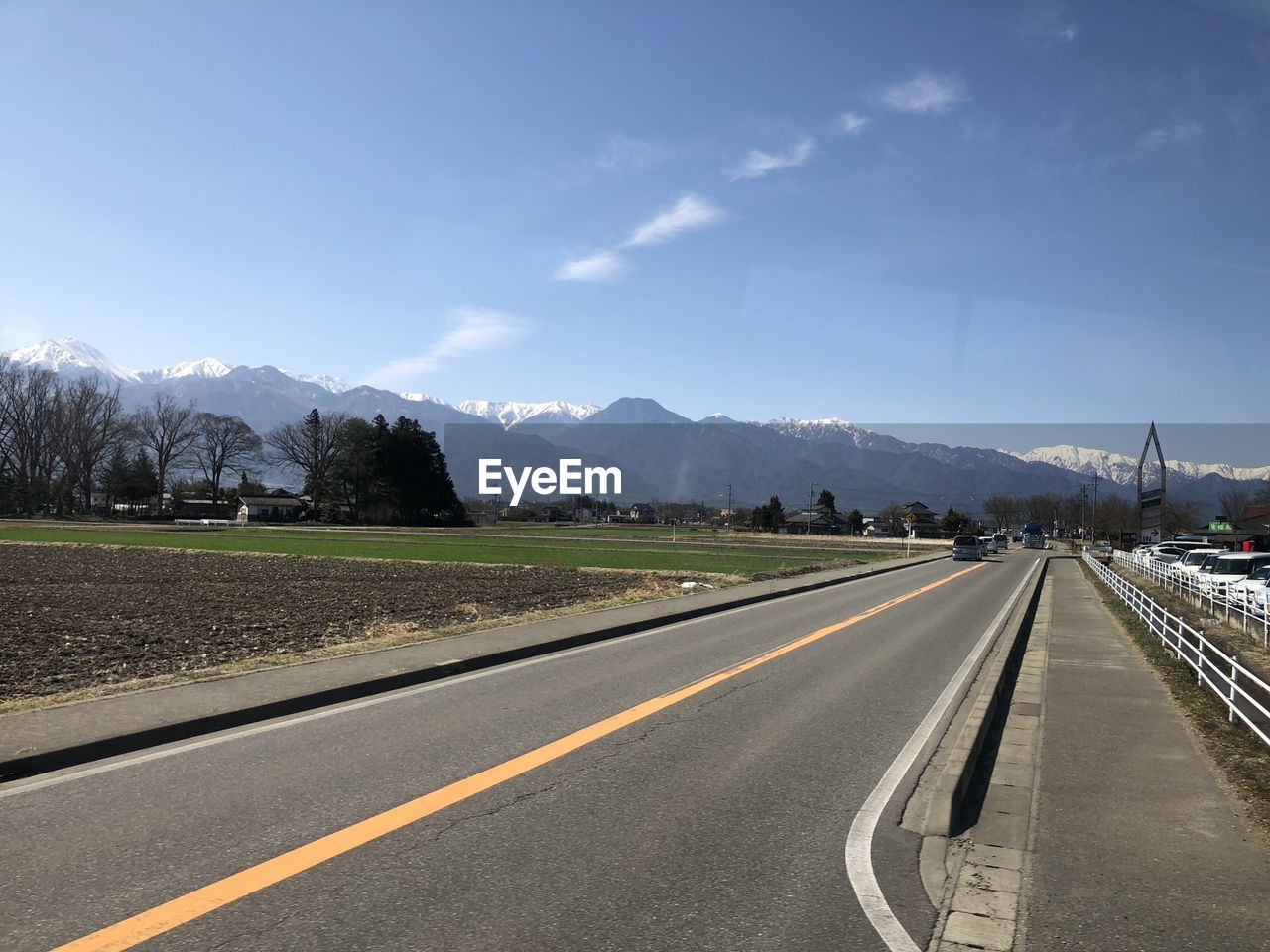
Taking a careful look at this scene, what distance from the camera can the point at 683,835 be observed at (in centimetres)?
531

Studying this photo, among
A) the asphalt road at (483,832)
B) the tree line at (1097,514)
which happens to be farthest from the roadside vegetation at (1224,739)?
the tree line at (1097,514)

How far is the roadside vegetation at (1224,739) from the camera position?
653 centimetres

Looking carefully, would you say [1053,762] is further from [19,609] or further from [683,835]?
[19,609]

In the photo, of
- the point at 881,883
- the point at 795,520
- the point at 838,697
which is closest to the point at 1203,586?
the point at 838,697

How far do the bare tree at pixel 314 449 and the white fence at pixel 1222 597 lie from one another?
357ft

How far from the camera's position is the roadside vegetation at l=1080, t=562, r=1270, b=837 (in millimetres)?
6527

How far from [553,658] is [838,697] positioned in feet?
14.5

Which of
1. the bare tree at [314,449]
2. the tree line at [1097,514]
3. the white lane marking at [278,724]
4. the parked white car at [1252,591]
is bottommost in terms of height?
the white lane marking at [278,724]

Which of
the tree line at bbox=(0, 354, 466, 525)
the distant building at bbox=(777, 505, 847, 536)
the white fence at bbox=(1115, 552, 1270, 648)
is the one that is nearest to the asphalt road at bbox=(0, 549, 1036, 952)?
the white fence at bbox=(1115, 552, 1270, 648)

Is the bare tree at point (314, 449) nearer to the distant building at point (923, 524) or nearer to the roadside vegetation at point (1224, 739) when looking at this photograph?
the distant building at point (923, 524)

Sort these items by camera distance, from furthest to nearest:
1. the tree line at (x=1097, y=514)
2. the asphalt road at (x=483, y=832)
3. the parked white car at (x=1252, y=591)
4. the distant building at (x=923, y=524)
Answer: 1. the distant building at (x=923, y=524)
2. the tree line at (x=1097, y=514)
3. the parked white car at (x=1252, y=591)
4. the asphalt road at (x=483, y=832)

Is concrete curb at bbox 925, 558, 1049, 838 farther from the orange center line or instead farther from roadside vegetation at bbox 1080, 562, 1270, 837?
the orange center line

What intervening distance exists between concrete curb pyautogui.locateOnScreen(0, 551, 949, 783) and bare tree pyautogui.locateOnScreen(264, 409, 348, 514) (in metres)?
115

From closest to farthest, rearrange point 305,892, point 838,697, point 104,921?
point 104,921
point 305,892
point 838,697
